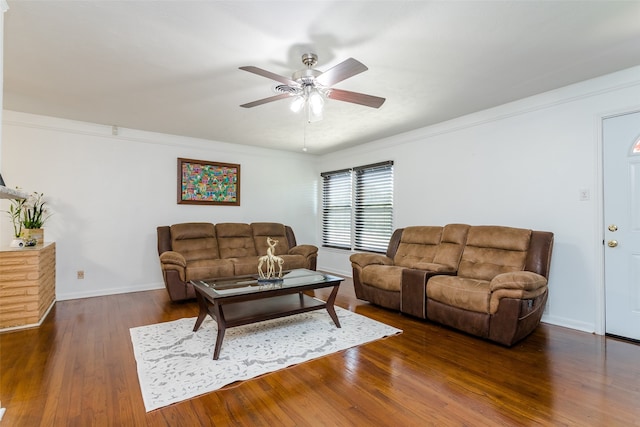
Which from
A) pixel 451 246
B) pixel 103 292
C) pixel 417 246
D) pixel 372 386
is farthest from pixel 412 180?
pixel 103 292

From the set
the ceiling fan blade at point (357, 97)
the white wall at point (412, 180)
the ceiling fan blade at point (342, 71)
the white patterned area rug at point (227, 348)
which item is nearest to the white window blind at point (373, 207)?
the white wall at point (412, 180)

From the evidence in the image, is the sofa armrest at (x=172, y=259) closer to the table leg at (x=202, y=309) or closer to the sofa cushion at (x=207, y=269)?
the sofa cushion at (x=207, y=269)

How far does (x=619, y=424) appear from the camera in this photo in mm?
1707

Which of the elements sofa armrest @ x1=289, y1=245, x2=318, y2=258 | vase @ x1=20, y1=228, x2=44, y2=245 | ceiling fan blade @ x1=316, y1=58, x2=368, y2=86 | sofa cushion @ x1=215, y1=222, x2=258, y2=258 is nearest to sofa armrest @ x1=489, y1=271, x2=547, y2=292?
ceiling fan blade @ x1=316, y1=58, x2=368, y2=86

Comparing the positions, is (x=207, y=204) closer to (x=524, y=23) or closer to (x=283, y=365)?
(x=283, y=365)

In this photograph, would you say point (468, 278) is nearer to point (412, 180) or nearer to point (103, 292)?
point (412, 180)

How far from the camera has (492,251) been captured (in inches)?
135

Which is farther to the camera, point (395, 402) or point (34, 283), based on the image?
point (34, 283)

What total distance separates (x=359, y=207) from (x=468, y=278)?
2654 millimetres

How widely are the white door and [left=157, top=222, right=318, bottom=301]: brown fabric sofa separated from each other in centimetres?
363

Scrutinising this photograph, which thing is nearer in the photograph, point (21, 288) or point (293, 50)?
point (293, 50)

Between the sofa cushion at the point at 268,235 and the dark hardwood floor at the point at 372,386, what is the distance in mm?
2555

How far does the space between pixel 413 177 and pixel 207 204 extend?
3484 mm

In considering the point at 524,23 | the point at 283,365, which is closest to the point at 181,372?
the point at 283,365
